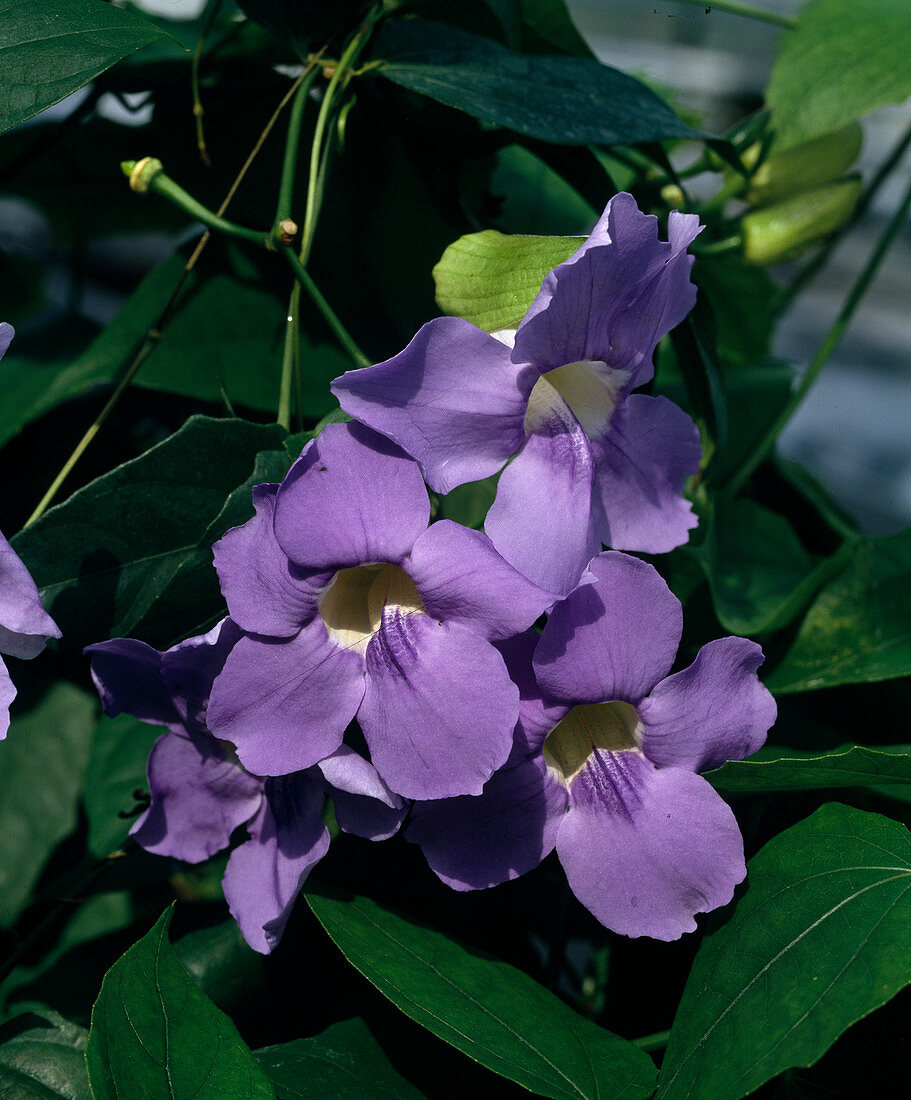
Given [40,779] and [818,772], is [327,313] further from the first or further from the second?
[40,779]

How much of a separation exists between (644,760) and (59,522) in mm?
285

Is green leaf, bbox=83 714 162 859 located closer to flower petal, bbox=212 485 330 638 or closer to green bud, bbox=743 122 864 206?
flower petal, bbox=212 485 330 638

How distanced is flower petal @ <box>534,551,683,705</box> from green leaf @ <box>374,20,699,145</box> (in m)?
0.23

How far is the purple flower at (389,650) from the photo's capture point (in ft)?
1.19

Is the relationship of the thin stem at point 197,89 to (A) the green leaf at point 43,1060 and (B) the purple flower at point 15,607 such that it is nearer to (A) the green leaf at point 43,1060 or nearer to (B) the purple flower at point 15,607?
(B) the purple flower at point 15,607

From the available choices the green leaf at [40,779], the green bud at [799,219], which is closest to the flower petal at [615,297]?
the green bud at [799,219]

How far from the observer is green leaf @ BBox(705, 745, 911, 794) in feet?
1.29

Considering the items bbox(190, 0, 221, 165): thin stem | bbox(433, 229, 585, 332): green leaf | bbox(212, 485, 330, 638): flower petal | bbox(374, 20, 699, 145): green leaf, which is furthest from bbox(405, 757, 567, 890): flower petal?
bbox(190, 0, 221, 165): thin stem

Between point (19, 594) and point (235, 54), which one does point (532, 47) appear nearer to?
point (235, 54)

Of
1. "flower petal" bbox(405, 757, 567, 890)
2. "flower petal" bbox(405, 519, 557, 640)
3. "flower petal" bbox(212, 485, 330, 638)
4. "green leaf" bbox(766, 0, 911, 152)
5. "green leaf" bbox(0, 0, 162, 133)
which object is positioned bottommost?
"flower petal" bbox(405, 757, 567, 890)

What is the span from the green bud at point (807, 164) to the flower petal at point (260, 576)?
488mm

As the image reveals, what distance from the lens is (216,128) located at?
620 mm

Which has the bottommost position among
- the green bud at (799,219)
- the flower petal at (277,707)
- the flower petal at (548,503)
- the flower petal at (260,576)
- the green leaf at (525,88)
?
the flower petal at (277,707)

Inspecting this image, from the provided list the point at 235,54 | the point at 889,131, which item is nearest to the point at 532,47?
the point at 235,54
